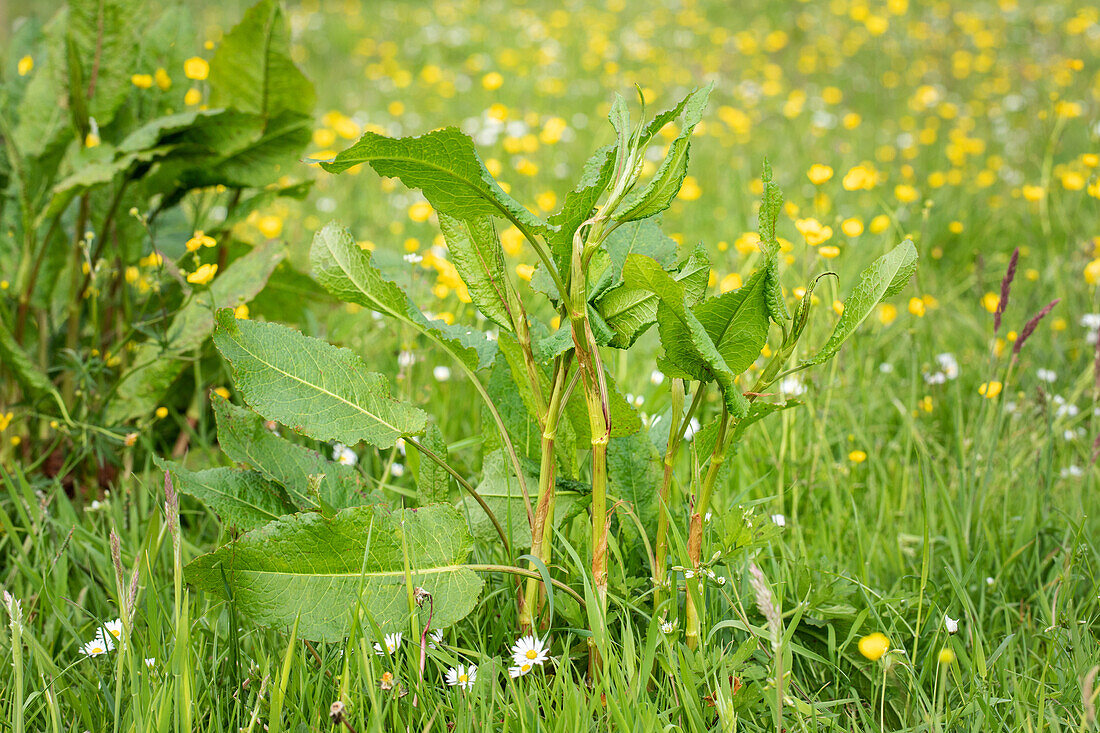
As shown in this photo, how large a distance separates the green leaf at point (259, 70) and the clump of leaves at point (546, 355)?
2.85ft

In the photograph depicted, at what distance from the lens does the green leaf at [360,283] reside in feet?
4.29

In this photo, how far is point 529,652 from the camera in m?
1.28

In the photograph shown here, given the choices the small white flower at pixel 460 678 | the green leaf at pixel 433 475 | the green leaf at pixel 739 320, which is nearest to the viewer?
the green leaf at pixel 739 320

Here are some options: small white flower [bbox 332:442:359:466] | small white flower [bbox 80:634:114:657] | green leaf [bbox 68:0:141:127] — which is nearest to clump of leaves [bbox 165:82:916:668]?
small white flower [bbox 80:634:114:657]

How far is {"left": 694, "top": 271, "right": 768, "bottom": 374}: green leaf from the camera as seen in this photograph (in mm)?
1135

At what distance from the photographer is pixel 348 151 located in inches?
39.1

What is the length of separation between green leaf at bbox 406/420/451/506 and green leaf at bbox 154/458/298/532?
225mm

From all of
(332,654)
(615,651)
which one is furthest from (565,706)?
(332,654)

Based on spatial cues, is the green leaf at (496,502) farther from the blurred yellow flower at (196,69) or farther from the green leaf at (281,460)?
the blurred yellow flower at (196,69)

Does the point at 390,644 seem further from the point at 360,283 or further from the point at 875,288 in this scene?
the point at 875,288

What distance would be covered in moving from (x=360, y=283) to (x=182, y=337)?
2.59ft

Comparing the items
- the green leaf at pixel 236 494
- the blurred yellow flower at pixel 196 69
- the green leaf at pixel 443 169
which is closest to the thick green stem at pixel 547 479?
the green leaf at pixel 443 169

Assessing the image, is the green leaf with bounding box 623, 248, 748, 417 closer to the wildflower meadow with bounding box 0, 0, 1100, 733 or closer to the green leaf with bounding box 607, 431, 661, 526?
the wildflower meadow with bounding box 0, 0, 1100, 733

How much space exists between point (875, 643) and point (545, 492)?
1.60 feet
